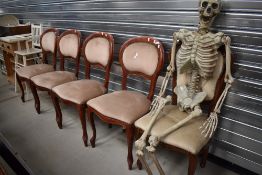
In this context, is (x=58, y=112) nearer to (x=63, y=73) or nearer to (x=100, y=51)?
(x=63, y=73)

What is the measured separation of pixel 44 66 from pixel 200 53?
213cm

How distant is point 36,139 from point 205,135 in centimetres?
171

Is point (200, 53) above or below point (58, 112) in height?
above

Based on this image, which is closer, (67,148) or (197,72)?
(197,72)

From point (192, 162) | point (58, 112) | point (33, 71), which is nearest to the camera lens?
point (192, 162)

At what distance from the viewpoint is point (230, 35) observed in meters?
1.59

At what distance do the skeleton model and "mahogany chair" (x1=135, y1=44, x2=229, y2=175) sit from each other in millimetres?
27

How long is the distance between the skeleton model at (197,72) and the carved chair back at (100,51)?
76 centimetres

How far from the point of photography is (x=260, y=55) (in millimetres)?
1495

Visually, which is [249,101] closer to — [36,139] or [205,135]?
[205,135]

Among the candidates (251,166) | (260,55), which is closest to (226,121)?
(251,166)

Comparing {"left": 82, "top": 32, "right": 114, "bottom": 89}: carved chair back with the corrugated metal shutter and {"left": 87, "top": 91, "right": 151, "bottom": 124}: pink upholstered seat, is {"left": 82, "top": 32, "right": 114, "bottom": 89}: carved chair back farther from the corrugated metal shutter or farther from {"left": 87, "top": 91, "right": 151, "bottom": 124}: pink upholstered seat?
{"left": 87, "top": 91, "right": 151, "bottom": 124}: pink upholstered seat

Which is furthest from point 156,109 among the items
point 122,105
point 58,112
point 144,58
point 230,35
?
point 58,112

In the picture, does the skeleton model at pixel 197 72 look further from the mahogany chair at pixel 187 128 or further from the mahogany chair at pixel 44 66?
the mahogany chair at pixel 44 66
